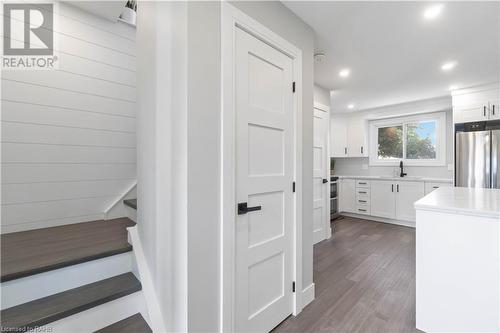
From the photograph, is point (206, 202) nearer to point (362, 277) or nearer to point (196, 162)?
point (196, 162)

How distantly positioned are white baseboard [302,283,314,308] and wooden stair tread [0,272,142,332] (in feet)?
4.39

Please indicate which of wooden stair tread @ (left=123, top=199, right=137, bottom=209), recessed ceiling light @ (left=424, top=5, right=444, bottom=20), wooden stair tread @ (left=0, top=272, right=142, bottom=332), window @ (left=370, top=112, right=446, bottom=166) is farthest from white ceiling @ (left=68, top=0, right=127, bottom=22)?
window @ (left=370, top=112, right=446, bottom=166)

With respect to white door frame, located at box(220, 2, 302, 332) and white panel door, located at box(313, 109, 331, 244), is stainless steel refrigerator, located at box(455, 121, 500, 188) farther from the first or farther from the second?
white door frame, located at box(220, 2, 302, 332)

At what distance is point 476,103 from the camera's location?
363 cm

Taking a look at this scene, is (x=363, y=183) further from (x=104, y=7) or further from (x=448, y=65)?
(x=104, y=7)

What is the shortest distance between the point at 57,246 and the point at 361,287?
272 centimetres

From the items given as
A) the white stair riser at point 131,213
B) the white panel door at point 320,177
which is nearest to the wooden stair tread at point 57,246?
the white stair riser at point 131,213

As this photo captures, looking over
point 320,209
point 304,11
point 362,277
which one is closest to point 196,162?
point 304,11

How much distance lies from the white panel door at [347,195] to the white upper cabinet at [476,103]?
215cm

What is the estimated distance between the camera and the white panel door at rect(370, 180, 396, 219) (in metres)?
4.61

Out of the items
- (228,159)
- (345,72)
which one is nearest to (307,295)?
(228,159)

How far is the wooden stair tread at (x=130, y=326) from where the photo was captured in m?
1.40

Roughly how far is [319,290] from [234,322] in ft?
3.83

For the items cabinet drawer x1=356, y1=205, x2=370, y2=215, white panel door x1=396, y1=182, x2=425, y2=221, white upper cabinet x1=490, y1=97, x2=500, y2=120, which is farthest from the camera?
cabinet drawer x1=356, y1=205, x2=370, y2=215
